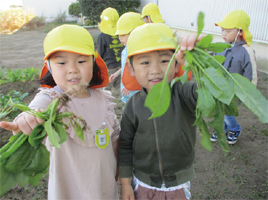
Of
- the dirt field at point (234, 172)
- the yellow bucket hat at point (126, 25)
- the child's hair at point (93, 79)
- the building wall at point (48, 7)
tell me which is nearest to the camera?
the child's hair at point (93, 79)

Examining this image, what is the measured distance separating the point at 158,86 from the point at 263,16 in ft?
22.2

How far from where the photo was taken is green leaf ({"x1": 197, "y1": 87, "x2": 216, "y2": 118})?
930 mm

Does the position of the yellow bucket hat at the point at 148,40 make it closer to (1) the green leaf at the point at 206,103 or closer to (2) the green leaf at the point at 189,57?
(2) the green leaf at the point at 189,57

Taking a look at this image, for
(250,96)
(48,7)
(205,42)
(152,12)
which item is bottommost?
(250,96)

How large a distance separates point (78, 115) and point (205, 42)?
1034 millimetres

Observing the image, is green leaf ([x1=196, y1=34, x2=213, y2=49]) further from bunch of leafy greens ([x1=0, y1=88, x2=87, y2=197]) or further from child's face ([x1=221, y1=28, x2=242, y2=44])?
child's face ([x1=221, y1=28, x2=242, y2=44])

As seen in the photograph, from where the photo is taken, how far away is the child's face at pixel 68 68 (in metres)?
1.41

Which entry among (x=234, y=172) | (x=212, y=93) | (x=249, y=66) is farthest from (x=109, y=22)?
(x=212, y=93)

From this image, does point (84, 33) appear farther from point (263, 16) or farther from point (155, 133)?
point (263, 16)

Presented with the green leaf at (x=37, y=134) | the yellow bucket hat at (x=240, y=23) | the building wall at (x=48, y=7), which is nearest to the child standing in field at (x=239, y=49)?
the yellow bucket hat at (x=240, y=23)

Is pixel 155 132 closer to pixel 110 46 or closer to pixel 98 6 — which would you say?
pixel 110 46

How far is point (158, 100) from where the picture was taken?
858 mm

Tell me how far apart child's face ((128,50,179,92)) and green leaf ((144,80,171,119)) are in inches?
19.9

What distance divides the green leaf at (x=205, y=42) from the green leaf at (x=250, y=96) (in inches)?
8.0
